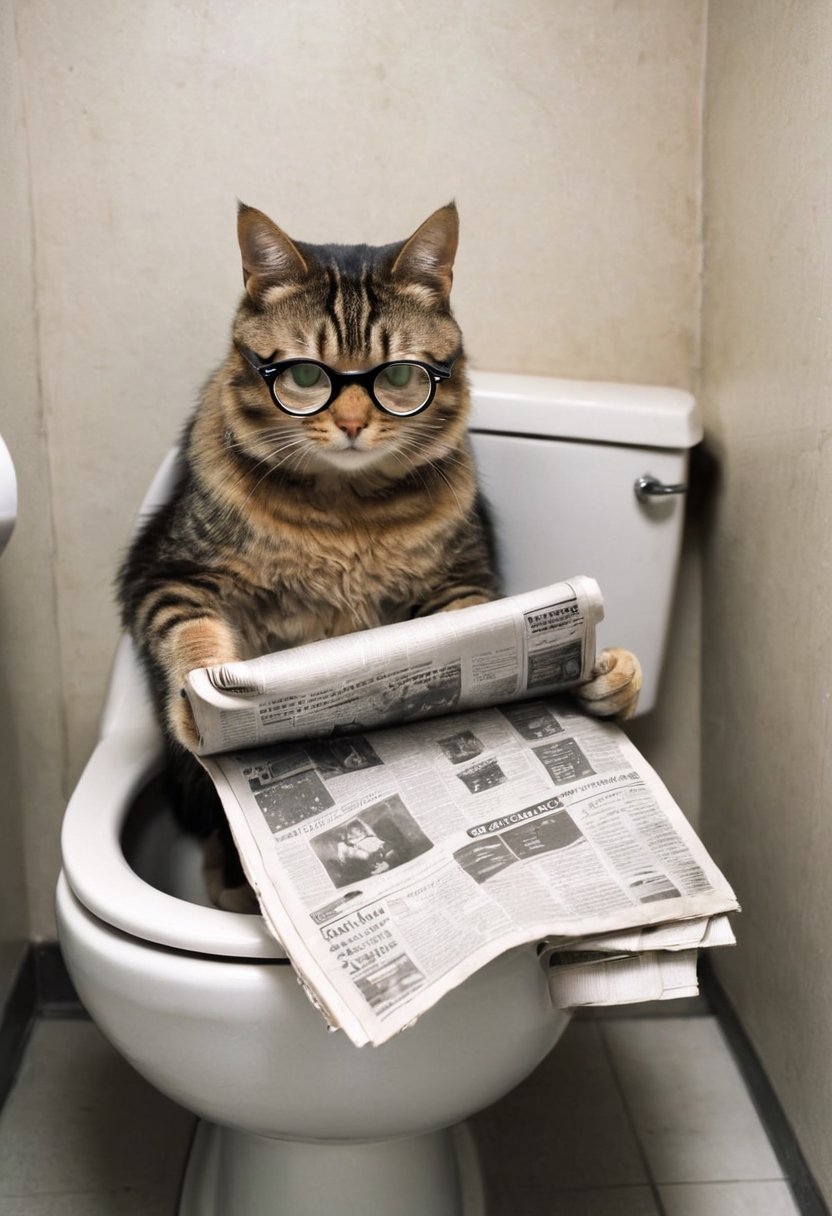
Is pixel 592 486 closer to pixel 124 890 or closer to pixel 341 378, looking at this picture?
pixel 341 378

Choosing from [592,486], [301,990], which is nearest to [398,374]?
[592,486]

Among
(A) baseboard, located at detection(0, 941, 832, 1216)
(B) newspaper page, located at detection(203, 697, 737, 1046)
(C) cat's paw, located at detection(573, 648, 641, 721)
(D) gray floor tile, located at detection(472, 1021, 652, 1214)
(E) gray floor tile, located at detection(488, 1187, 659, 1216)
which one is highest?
(C) cat's paw, located at detection(573, 648, 641, 721)

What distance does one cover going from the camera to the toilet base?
984 millimetres

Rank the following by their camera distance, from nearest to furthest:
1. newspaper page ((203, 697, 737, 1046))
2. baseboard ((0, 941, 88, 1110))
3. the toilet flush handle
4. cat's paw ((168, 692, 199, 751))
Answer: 1. newspaper page ((203, 697, 737, 1046))
2. cat's paw ((168, 692, 199, 751))
3. the toilet flush handle
4. baseboard ((0, 941, 88, 1110))

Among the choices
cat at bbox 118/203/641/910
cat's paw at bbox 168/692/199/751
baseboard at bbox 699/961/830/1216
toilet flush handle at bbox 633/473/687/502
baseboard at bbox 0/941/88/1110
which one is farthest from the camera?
baseboard at bbox 0/941/88/1110

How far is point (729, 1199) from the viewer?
115 centimetres

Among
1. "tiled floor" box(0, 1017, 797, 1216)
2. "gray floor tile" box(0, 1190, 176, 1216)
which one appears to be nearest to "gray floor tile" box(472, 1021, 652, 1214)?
"tiled floor" box(0, 1017, 797, 1216)

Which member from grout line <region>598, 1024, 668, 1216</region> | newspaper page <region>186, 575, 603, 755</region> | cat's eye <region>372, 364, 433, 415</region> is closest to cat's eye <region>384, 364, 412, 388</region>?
cat's eye <region>372, 364, 433, 415</region>

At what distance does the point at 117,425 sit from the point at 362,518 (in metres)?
0.47

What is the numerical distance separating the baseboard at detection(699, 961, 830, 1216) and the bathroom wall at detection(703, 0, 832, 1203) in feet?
0.06

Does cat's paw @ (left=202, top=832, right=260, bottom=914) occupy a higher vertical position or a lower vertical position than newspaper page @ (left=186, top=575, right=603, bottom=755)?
lower

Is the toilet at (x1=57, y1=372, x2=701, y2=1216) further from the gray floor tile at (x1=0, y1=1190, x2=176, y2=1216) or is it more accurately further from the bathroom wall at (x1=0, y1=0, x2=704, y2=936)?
the bathroom wall at (x1=0, y1=0, x2=704, y2=936)

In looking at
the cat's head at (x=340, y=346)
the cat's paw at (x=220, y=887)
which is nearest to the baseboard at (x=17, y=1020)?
the cat's paw at (x=220, y=887)

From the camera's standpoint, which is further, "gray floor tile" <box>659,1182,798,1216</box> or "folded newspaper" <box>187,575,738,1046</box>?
"gray floor tile" <box>659,1182,798,1216</box>
